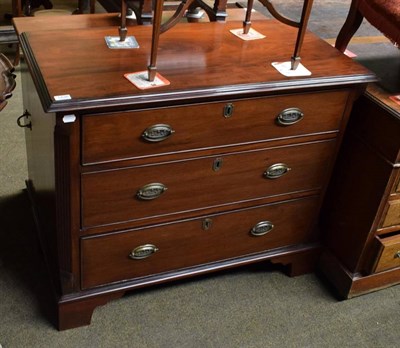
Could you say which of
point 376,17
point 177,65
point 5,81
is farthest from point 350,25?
point 5,81

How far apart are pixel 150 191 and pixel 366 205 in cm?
65

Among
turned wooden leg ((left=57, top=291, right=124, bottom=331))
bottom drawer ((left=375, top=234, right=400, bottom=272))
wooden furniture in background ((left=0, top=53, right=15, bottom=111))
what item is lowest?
turned wooden leg ((left=57, top=291, right=124, bottom=331))

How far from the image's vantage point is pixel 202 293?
70.7 inches

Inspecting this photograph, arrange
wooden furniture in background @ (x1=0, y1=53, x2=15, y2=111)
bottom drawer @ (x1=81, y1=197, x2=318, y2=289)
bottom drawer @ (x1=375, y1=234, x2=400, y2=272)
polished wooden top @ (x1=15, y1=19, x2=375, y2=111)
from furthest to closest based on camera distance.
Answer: bottom drawer @ (x1=375, y1=234, x2=400, y2=272)
bottom drawer @ (x1=81, y1=197, x2=318, y2=289)
polished wooden top @ (x1=15, y1=19, x2=375, y2=111)
wooden furniture in background @ (x1=0, y1=53, x2=15, y2=111)

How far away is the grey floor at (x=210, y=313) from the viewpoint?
1630 millimetres

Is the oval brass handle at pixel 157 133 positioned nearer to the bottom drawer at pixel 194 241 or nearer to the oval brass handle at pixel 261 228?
the bottom drawer at pixel 194 241

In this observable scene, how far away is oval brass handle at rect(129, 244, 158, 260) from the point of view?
1.58 m

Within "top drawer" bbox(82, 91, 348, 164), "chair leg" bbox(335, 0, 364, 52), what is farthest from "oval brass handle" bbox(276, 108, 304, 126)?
"chair leg" bbox(335, 0, 364, 52)

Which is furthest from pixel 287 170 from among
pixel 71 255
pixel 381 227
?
pixel 71 255

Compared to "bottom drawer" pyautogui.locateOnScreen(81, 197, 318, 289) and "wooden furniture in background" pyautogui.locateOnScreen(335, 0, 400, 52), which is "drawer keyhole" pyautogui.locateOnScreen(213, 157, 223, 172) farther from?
"wooden furniture in background" pyautogui.locateOnScreen(335, 0, 400, 52)

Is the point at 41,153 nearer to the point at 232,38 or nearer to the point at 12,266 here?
the point at 12,266

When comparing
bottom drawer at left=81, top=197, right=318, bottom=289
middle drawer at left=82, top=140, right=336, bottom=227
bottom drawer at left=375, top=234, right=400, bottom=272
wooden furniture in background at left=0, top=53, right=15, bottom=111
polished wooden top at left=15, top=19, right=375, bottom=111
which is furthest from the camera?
bottom drawer at left=375, top=234, right=400, bottom=272

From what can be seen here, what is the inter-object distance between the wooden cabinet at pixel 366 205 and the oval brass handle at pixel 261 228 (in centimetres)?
24

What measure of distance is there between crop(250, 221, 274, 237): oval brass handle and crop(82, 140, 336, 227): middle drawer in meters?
0.11
